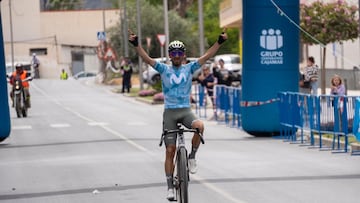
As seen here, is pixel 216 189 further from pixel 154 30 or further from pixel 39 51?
pixel 39 51

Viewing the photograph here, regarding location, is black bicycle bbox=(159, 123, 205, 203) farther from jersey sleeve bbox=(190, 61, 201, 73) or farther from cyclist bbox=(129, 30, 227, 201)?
jersey sleeve bbox=(190, 61, 201, 73)

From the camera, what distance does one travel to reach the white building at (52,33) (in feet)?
331

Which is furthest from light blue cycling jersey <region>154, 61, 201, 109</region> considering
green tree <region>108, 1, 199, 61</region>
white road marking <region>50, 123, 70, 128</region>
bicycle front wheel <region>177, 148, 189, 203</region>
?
green tree <region>108, 1, 199, 61</region>

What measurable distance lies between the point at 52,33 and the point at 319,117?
83566mm

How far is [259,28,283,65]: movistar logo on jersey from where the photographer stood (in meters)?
24.0

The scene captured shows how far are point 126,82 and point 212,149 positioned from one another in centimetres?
3735

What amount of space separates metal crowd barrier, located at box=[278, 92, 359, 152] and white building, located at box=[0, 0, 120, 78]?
254ft

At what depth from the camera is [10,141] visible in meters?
25.3

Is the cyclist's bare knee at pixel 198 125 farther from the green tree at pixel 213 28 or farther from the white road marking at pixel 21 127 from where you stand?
the green tree at pixel 213 28

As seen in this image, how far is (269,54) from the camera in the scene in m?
24.0

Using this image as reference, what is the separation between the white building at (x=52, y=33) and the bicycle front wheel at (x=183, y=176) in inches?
3508

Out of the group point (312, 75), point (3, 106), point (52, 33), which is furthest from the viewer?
point (52, 33)

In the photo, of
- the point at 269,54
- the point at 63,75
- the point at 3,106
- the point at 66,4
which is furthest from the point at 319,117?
the point at 66,4

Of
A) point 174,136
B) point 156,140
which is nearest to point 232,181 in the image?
point 174,136
